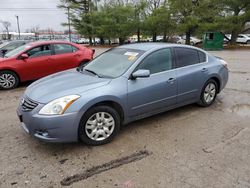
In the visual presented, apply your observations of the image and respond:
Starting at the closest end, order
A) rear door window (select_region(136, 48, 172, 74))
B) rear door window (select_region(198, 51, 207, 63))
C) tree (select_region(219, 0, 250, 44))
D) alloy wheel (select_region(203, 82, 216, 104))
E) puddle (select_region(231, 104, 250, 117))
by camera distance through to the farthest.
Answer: rear door window (select_region(136, 48, 172, 74)) → puddle (select_region(231, 104, 250, 117)) → rear door window (select_region(198, 51, 207, 63)) → alloy wheel (select_region(203, 82, 216, 104)) → tree (select_region(219, 0, 250, 44))

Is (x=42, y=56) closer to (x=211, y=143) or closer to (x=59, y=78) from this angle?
(x=59, y=78)

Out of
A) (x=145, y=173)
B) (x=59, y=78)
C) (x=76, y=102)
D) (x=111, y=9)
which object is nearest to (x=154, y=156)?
(x=145, y=173)

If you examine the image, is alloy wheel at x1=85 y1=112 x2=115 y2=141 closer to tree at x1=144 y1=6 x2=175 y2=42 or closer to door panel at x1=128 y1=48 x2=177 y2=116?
door panel at x1=128 y1=48 x2=177 y2=116

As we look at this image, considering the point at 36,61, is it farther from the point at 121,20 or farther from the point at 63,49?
the point at 121,20

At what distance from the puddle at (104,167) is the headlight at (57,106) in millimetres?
835

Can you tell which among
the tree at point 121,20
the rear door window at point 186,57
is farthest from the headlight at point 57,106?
the tree at point 121,20

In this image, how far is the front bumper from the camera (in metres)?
→ 3.02

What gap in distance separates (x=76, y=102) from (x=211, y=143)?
209 centimetres

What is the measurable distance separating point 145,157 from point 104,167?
58cm

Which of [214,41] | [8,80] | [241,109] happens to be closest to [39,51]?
[8,80]

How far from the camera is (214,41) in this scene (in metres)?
22.9

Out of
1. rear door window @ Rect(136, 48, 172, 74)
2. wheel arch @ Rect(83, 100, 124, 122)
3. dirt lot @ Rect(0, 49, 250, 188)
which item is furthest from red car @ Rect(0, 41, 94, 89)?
wheel arch @ Rect(83, 100, 124, 122)

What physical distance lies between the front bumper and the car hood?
8.9 inches

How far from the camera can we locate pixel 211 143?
3488 mm
